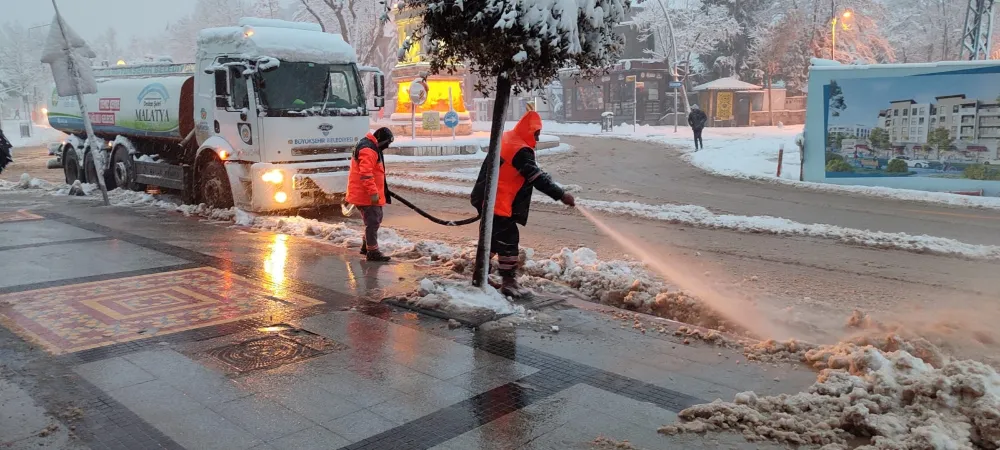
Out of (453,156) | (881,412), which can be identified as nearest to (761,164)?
(453,156)

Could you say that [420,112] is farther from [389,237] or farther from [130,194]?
[389,237]

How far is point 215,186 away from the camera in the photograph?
13.2m

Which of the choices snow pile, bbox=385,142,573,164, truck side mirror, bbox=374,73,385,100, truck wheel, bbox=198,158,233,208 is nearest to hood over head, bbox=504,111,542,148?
truck side mirror, bbox=374,73,385,100

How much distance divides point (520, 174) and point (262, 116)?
6665mm

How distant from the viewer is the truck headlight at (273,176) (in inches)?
475

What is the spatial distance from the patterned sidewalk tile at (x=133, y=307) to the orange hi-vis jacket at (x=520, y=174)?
206 cm

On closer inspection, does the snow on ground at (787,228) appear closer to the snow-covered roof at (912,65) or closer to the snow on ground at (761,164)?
the snow on ground at (761,164)

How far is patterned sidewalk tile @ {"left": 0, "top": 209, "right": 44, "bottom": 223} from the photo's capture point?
12250 millimetres

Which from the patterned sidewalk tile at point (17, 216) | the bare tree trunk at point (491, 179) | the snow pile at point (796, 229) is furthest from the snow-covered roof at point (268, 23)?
the bare tree trunk at point (491, 179)

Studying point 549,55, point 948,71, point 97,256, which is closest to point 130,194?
point 97,256

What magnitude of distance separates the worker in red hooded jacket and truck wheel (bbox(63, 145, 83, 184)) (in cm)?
1464

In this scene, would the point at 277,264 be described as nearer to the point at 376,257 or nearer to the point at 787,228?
the point at 376,257

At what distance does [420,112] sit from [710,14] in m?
26.7

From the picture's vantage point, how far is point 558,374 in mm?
5180
